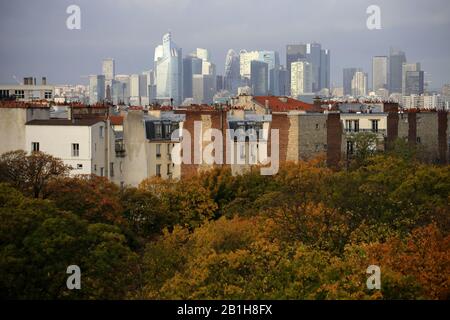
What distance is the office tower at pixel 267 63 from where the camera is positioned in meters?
90.6

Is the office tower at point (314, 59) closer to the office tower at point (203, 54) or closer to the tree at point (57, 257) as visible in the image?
the office tower at point (203, 54)

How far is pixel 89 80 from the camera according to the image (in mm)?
87500

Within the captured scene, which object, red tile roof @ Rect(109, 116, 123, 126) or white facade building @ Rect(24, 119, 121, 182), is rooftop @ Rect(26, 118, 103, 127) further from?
red tile roof @ Rect(109, 116, 123, 126)

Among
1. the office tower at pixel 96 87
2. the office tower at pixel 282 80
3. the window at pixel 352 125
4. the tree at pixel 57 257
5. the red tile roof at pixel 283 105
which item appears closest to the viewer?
the tree at pixel 57 257

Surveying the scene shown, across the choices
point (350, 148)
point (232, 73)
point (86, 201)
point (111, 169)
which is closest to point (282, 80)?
Answer: point (232, 73)

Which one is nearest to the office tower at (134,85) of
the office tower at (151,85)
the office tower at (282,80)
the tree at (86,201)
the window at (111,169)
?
the office tower at (151,85)

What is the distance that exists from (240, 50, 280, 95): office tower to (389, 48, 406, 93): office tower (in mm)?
11050

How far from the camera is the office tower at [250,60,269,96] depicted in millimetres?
89125

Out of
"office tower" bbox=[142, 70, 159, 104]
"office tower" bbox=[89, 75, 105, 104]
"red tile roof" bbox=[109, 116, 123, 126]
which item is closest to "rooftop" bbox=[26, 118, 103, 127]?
"red tile roof" bbox=[109, 116, 123, 126]

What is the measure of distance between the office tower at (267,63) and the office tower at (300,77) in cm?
137

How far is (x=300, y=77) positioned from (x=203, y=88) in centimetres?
870
